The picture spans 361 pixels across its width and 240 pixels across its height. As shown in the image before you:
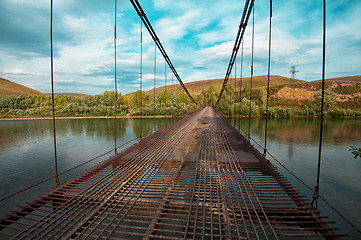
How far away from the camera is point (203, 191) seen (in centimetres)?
417

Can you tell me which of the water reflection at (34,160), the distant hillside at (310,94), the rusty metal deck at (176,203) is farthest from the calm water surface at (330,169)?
the distant hillside at (310,94)

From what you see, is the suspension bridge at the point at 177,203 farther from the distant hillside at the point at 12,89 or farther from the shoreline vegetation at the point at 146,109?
the distant hillside at the point at 12,89

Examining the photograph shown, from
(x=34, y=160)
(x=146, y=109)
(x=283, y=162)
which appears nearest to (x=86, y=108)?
(x=146, y=109)

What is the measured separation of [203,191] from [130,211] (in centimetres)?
165

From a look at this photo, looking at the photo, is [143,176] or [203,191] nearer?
[203,191]

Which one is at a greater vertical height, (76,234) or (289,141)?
(76,234)

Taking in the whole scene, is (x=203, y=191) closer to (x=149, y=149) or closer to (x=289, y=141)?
(x=149, y=149)

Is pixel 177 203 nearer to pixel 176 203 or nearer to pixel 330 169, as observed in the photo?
pixel 176 203

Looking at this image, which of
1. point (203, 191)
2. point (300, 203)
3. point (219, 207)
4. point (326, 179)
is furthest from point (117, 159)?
point (326, 179)

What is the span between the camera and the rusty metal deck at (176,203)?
9.39 ft

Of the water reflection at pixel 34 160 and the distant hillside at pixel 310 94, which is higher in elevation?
the distant hillside at pixel 310 94

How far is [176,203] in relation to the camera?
11.8 ft

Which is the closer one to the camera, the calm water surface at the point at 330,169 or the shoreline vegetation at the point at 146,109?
the calm water surface at the point at 330,169

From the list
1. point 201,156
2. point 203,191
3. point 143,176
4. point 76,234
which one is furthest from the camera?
point 201,156
